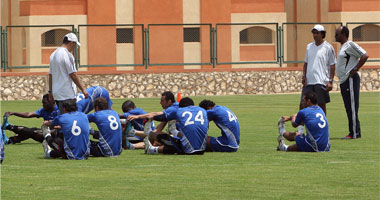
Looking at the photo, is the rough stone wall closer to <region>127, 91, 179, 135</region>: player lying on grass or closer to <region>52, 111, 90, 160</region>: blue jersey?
<region>127, 91, 179, 135</region>: player lying on grass

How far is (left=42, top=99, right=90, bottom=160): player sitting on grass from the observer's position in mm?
14539

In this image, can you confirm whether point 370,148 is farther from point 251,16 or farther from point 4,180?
point 251,16

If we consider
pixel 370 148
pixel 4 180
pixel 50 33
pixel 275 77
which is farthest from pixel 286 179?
pixel 50 33

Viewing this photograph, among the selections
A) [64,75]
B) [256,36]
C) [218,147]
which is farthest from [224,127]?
[256,36]

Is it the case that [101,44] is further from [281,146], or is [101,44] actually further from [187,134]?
[187,134]

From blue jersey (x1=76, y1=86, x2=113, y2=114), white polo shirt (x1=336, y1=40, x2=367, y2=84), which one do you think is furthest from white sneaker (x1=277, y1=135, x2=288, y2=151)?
blue jersey (x1=76, y1=86, x2=113, y2=114)

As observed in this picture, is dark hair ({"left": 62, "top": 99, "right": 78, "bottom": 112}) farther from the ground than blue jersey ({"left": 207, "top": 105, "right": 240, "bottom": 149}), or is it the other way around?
dark hair ({"left": 62, "top": 99, "right": 78, "bottom": 112})

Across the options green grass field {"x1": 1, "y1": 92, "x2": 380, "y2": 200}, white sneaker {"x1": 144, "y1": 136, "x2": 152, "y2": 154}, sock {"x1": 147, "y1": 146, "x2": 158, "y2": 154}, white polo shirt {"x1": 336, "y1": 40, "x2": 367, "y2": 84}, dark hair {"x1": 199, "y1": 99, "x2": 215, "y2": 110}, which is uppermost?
white polo shirt {"x1": 336, "y1": 40, "x2": 367, "y2": 84}

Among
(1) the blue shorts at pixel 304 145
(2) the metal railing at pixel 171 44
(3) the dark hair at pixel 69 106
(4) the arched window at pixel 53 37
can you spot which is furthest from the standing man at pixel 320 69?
(4) the arched window at pixel 53 37

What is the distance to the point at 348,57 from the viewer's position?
1881cm

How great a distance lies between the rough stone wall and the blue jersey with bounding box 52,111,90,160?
21312mm

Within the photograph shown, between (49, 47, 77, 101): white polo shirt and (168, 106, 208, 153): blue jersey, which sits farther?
(49, 47, 77, 101): white polo shirt

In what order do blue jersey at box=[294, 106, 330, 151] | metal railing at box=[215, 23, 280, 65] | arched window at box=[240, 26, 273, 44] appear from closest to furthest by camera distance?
blue jersey at box=[294, 106, 330, 151] < metal railing at box=[215, 23, 280, 65] < arched window at box=[240, 26, 273, 44]

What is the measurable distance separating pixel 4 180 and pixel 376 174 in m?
4.69
